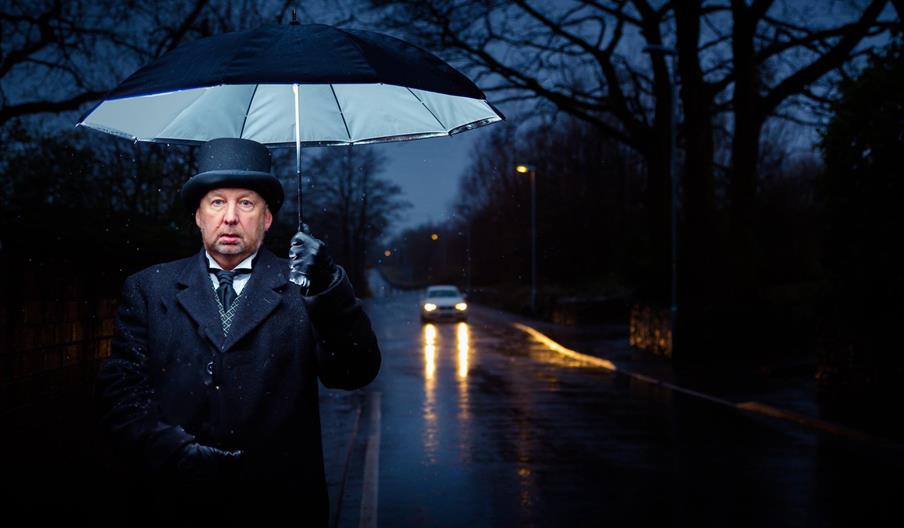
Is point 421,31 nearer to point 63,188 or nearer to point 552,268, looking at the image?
point 63,188

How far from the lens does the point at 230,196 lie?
3570 mm

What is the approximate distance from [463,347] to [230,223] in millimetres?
26300

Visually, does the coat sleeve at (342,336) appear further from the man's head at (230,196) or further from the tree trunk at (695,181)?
the tree trunk at (695,181)

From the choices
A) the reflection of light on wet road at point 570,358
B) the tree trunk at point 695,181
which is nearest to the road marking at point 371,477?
the reflection of light on wet road at point 570,358

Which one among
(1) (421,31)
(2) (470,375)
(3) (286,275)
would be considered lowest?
(2) (470,375)

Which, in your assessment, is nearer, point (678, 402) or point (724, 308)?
point (678, 402)

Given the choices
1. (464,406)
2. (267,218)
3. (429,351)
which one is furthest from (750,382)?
(267,218)

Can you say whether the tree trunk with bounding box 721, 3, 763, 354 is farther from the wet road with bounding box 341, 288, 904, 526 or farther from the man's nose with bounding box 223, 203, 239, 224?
the man's nose with bounding box 223, 203, 239, 224

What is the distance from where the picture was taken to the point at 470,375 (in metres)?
20.6

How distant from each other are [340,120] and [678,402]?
12035 mm

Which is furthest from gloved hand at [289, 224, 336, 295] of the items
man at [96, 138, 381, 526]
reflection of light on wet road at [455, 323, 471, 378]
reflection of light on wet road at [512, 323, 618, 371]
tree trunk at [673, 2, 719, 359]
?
tree trunk at [673, 2, 719, 359]

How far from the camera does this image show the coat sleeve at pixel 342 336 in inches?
130

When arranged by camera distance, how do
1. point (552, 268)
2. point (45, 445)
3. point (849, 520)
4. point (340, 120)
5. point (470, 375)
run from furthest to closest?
point (552, 268) < point (470, 375) < point (849, 520) < point (45, 445) < point (340, 120)

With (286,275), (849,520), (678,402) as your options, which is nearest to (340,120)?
(286,275)
